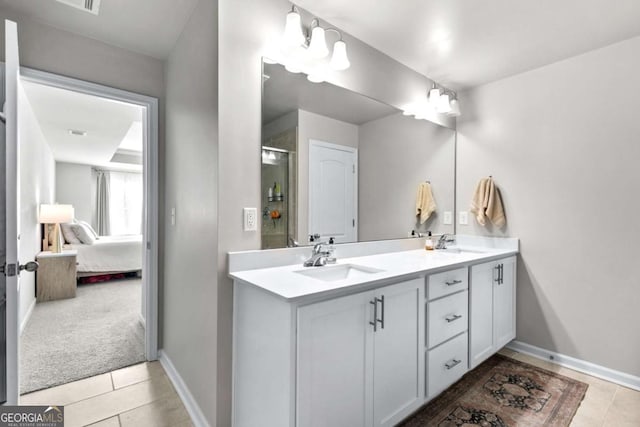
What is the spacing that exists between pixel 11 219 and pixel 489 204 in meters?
3.14

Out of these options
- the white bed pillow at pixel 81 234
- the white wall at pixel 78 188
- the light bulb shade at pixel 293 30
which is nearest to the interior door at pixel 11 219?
the light bulb shade at pixel 293 30

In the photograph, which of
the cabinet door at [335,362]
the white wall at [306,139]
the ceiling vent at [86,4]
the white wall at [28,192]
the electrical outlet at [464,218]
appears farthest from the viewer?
the white wall at [28,192]

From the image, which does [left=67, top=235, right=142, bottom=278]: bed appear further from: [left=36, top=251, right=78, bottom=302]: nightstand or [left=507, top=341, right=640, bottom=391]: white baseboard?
[left=507, top=341, right=640, bottom=391]: white baseboard

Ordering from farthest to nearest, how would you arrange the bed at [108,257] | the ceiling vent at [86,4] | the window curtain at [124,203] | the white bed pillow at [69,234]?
the window curtain at [124,203]
the white bed pillow at [69,234]
the bed at [108,257]
the ceiling vent at [86,4]

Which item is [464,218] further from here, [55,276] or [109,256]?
[109,256]

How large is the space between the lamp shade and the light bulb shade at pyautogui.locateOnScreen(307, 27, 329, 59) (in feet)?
15.5

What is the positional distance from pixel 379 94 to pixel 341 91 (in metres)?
0.40

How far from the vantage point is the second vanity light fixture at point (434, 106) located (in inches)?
102

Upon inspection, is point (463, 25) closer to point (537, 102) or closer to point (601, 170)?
point (537, 102)

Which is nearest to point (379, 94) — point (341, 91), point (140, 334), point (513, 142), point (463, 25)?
point (341, 91)

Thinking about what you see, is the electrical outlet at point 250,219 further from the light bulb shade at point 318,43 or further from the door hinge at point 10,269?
the door hinge at point 10,269

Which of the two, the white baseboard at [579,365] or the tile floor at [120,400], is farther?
the white baseboard at [579,365]

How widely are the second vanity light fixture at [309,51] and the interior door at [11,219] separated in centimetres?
130

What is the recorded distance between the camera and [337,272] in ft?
5.82
